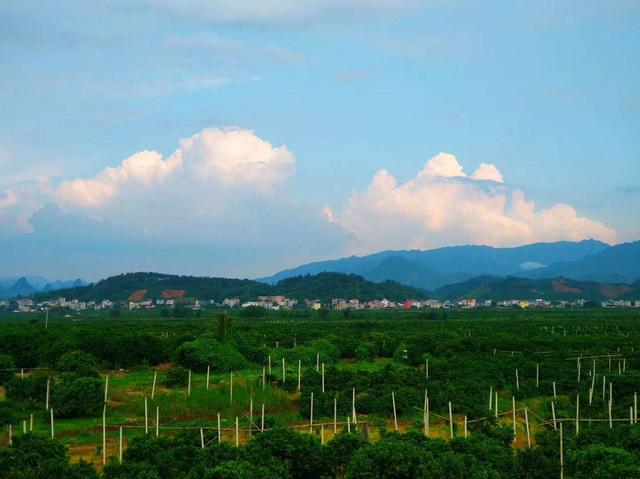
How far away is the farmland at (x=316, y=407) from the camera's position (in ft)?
64.5

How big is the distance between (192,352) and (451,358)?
1596 cm

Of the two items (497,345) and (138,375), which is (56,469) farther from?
(497,345)

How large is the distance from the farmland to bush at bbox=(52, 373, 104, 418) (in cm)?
6

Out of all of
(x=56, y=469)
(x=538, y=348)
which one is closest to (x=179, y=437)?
(x=56, y=469)

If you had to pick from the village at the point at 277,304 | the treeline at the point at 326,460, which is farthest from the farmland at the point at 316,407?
the village at the point at 277,304

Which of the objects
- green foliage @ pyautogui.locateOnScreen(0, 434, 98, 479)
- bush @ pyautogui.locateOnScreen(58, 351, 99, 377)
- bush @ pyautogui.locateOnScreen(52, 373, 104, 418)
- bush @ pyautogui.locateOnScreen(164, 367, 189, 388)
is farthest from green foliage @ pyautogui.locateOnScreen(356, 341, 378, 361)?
green foliage @ pyautogui.locateOnScreen(0, 434, 98, 479)

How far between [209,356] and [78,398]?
1233 centimetres

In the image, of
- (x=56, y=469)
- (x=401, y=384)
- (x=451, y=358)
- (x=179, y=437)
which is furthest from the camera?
(x=451, y=358)

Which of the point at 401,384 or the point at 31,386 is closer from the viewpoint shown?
the point at 31,386

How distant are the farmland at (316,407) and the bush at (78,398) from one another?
2.3 inches

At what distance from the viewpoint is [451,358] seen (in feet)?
151

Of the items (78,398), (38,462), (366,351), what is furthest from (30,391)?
(366,351)

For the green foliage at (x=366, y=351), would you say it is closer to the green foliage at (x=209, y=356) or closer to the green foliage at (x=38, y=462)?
the green foliage at (x=209, y=356)

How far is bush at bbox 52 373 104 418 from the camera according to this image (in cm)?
3003
